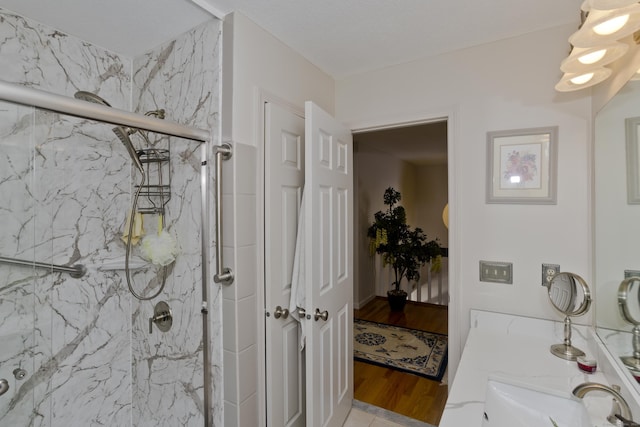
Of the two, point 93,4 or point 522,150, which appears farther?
point 522,150

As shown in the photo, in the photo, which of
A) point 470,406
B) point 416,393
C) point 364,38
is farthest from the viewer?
point 416,393

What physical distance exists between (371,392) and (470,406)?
1.59 meters

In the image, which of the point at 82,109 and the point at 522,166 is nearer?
the point at 82,109

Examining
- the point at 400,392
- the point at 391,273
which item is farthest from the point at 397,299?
the point at 400,392

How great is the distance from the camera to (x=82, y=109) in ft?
3.30

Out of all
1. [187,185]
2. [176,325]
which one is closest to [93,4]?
[187,185]

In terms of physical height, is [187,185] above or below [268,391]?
above

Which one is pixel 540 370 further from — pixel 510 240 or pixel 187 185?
pixel 187 185

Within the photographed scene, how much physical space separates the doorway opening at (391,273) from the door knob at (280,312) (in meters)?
1.18

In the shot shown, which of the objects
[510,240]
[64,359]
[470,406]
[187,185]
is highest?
[187,185]

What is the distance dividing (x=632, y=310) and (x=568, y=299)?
0.49 meters

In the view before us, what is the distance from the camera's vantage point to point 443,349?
318 centimetres

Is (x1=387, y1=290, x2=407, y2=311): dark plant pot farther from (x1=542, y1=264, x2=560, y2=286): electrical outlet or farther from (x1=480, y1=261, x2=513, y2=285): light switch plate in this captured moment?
(x1=542, y1=264, x2=560, y2=286): electrical outlet

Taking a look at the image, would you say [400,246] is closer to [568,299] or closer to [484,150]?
[484,150]
